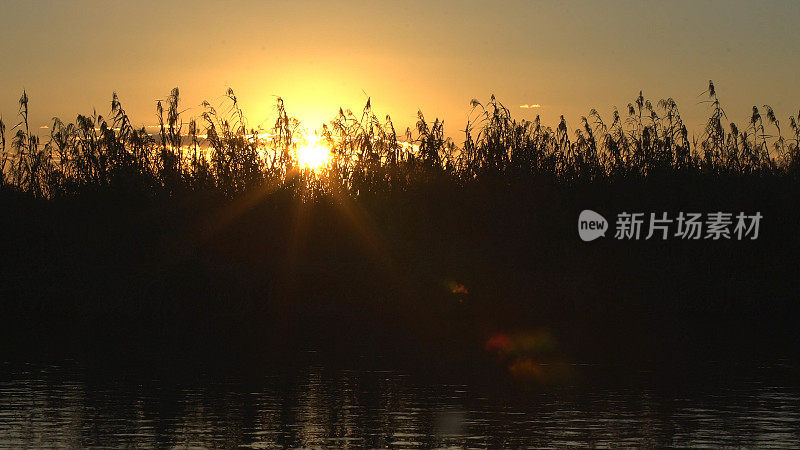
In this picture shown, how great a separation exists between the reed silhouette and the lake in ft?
11.9

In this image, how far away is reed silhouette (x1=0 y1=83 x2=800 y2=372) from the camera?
15.2 m

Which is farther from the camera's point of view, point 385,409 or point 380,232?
point 380,232

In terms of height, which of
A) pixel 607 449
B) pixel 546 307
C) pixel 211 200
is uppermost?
pixel 211 200

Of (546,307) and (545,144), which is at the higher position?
(545,144)

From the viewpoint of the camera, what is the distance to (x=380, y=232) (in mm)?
15945

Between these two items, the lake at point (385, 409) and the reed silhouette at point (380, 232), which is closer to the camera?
the lake at point (385, 409)

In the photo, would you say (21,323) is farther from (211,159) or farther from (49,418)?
(49,418)

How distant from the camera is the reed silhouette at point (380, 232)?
15234mm

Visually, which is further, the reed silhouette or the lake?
the reed silhouette

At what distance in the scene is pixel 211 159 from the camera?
53.5ft

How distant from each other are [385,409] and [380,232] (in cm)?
685

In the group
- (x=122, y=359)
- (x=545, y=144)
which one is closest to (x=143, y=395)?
(x=122, y=359)

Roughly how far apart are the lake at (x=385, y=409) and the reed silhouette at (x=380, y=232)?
A: 3637mm

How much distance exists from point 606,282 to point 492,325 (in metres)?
2.12
